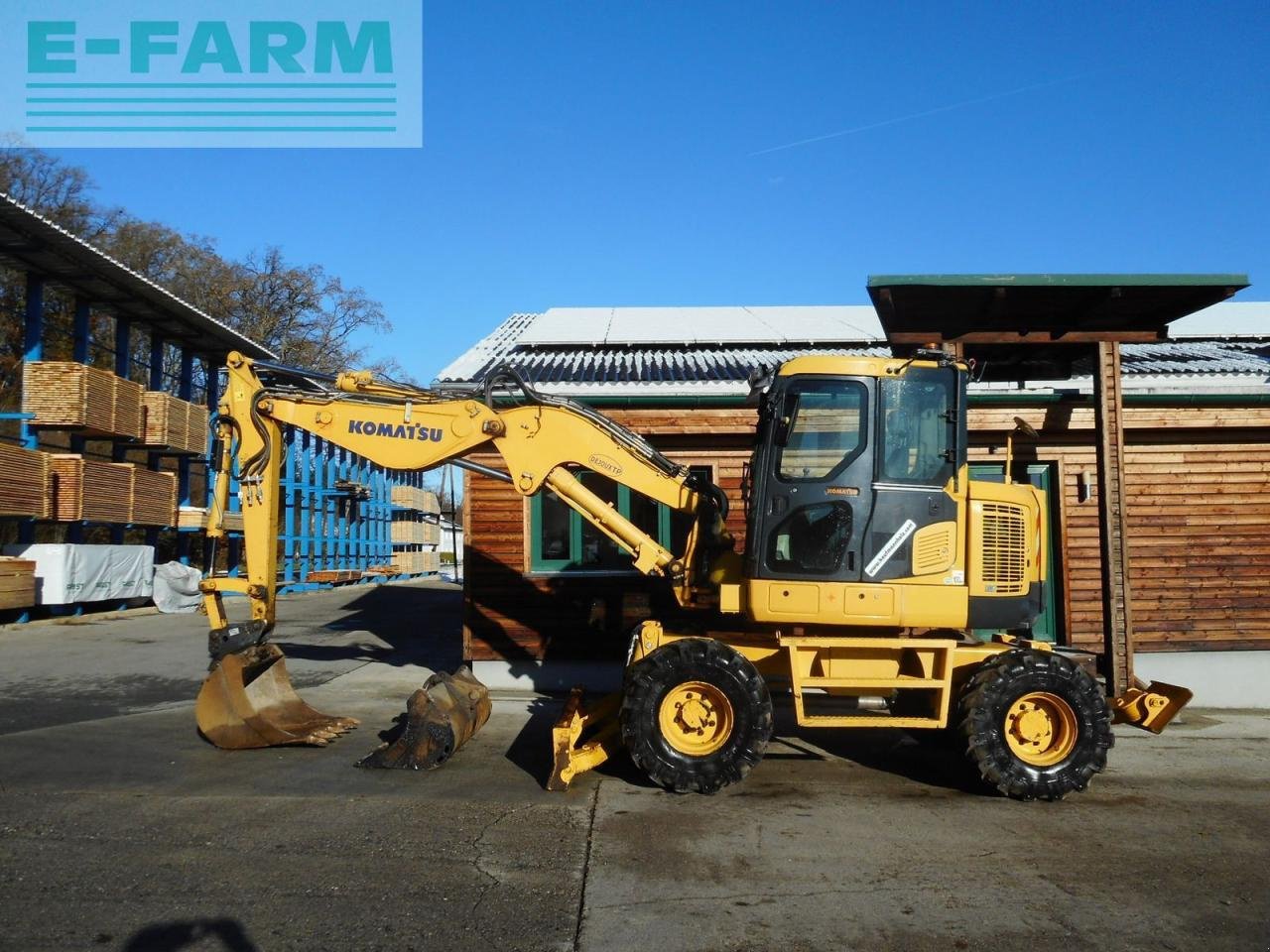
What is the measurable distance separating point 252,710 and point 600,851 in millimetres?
3830

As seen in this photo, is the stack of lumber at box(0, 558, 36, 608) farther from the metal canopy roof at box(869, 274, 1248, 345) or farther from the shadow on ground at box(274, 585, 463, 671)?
the metal canopy roof at box(869, 274, 1248, 345)

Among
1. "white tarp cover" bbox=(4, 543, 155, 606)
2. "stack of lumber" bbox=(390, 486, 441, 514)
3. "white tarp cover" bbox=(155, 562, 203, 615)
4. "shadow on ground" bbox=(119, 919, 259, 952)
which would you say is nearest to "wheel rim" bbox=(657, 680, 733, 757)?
"shadow on ground" bbox=(119, 919, 259, 952)

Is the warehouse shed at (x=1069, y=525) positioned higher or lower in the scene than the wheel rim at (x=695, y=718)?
higher

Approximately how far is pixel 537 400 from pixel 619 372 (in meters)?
4.19

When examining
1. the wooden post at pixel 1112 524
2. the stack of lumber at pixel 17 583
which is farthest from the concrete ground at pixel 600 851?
the stack of lumber at pixel 17 583

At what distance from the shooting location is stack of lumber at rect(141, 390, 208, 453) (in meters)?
21.3

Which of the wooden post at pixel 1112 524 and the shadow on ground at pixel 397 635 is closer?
the wooden post at pixel 1112 524

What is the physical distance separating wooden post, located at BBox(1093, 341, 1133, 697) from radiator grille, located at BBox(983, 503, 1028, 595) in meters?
3.26

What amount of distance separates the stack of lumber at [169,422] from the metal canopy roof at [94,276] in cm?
193

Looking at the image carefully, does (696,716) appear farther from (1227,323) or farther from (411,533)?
(411,533)

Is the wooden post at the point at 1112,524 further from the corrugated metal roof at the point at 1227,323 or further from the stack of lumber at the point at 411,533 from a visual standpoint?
the stack of lumber at the point at 411,533

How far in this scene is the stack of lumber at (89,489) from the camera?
18312 mm

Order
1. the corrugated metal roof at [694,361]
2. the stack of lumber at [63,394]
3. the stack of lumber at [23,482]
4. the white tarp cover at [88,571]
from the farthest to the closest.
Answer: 1. the stack of lumber at [63,394]
2. the white tarp cover at [88,571]
3. the stack of lumber at [23,482]
4. the corrugated metal roof at [694,361]

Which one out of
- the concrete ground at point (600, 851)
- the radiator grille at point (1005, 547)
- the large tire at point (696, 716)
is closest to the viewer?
the concrete ground at point (600, 851)
